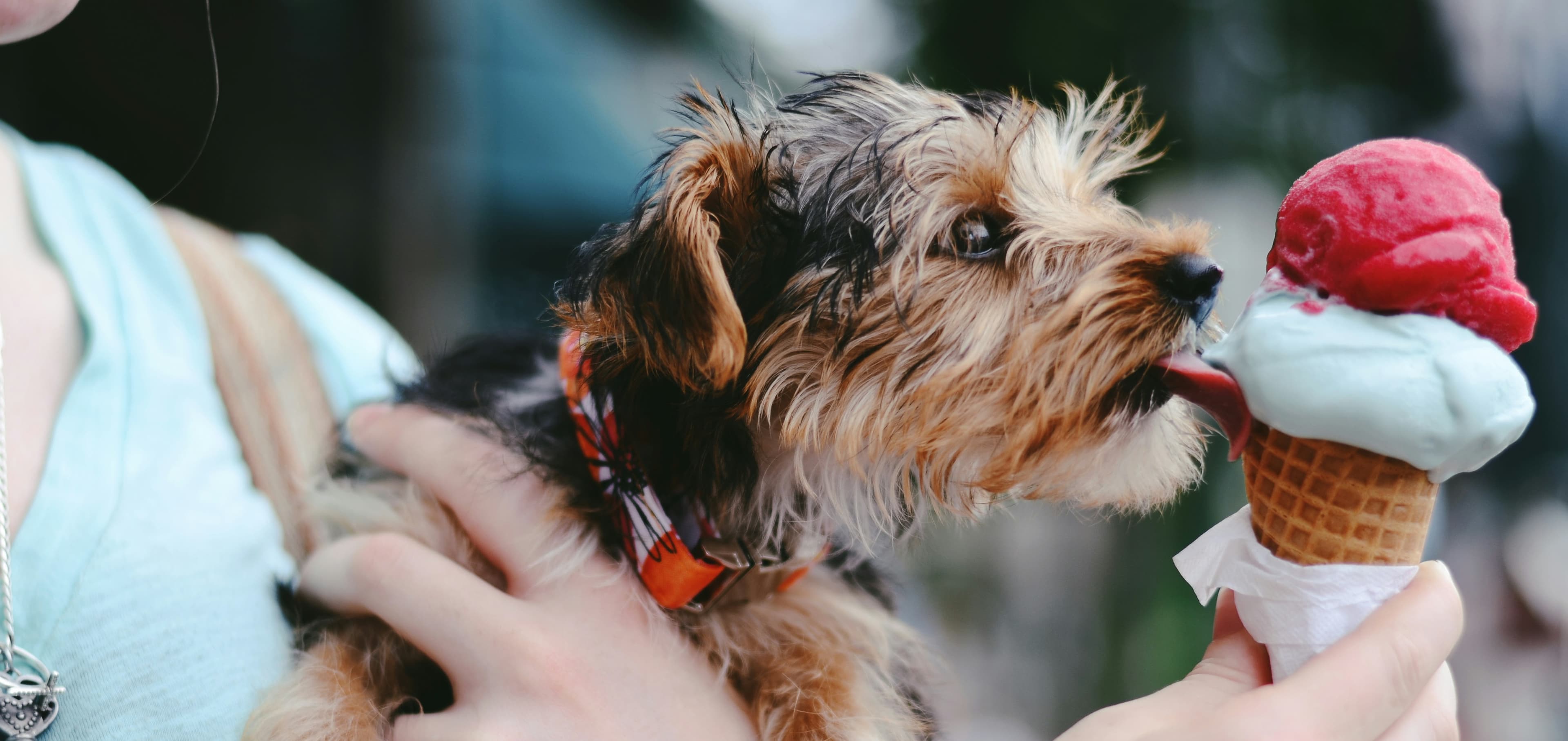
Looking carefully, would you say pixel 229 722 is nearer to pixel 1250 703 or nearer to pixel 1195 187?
pixel 1250 703

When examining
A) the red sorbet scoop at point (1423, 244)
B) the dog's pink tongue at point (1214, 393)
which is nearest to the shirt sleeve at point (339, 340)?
the dog's pink tongue at point (1214, 393)

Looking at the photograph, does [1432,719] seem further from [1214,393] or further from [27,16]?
[27,16]

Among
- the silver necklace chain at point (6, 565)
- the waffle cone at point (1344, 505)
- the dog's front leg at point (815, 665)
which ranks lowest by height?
the dog's front leg at point (815, 665)

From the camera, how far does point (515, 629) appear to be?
1.60 m

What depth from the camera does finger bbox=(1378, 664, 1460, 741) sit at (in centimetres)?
122

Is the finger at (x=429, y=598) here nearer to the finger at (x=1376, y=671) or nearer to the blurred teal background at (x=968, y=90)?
the blurred teal background at (x=968, y=90)

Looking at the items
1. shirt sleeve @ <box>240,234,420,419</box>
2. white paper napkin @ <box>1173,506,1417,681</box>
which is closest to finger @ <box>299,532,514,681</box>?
shirt sleeve @ <box>240,234,420,419</box>

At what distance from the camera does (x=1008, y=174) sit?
5.99ft

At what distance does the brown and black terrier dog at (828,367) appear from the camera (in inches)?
61.9

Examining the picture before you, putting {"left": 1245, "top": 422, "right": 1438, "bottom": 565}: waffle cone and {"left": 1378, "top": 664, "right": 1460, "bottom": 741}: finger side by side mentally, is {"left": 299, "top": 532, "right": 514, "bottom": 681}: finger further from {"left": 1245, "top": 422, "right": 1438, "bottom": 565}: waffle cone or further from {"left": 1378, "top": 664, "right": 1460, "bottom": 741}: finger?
{"left": 1378, "top": 664, "right": 1460, "bottom": 741}: finger

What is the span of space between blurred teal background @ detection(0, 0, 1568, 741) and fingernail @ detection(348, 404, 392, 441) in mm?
625

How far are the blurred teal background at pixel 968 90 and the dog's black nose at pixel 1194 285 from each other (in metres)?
0.42

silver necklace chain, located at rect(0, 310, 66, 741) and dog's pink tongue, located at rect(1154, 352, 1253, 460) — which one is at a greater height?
dog's pink tongue, located at rect(1154, 352, 1253, 460)

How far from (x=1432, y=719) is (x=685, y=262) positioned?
1300 millimetres
